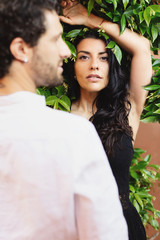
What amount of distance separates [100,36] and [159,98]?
0.45 metres

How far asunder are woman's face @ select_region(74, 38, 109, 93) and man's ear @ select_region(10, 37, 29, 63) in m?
0.72

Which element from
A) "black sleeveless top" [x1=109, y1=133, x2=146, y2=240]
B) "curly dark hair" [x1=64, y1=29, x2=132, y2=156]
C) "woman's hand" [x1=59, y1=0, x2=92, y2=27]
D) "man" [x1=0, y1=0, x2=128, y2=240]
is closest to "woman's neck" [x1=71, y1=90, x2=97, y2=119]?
"curly dark hair" [x1=64, y1=29, x2=132, y2=156]

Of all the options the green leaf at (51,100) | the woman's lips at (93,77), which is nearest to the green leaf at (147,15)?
the woman's lips at (93,77)

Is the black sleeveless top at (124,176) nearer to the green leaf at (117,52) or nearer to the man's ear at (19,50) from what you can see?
the green leaf at (117,52)


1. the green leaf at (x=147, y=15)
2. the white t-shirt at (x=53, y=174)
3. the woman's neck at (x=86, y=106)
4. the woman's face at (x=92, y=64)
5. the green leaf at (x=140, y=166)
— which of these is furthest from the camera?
the green leaf at (x=140, y=166)

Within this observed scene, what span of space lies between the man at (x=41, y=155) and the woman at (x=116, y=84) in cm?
64

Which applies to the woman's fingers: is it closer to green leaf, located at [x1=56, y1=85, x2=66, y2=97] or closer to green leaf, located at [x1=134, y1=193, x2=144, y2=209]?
green leaf, located at [x1=56, y1=85, x2=66, y2=97]

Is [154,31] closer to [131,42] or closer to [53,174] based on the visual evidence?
[131,42]

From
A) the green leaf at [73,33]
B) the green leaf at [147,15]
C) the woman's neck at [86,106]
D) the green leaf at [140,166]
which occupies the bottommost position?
the green leaf at [140,166]

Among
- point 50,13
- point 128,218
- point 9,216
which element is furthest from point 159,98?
point 9,216

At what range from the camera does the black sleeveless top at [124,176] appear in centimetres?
128

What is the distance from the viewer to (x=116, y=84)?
4.63ft

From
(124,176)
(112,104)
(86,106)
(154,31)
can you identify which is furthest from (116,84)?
(124,176)

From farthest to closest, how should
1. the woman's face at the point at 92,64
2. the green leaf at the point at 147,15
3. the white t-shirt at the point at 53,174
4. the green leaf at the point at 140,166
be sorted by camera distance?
the green leaf at the point at 140,166 → the woman's face at the point at 92,64 → the green leaf at the point at 147,15 → the white t-shirt at the point at 53,174
